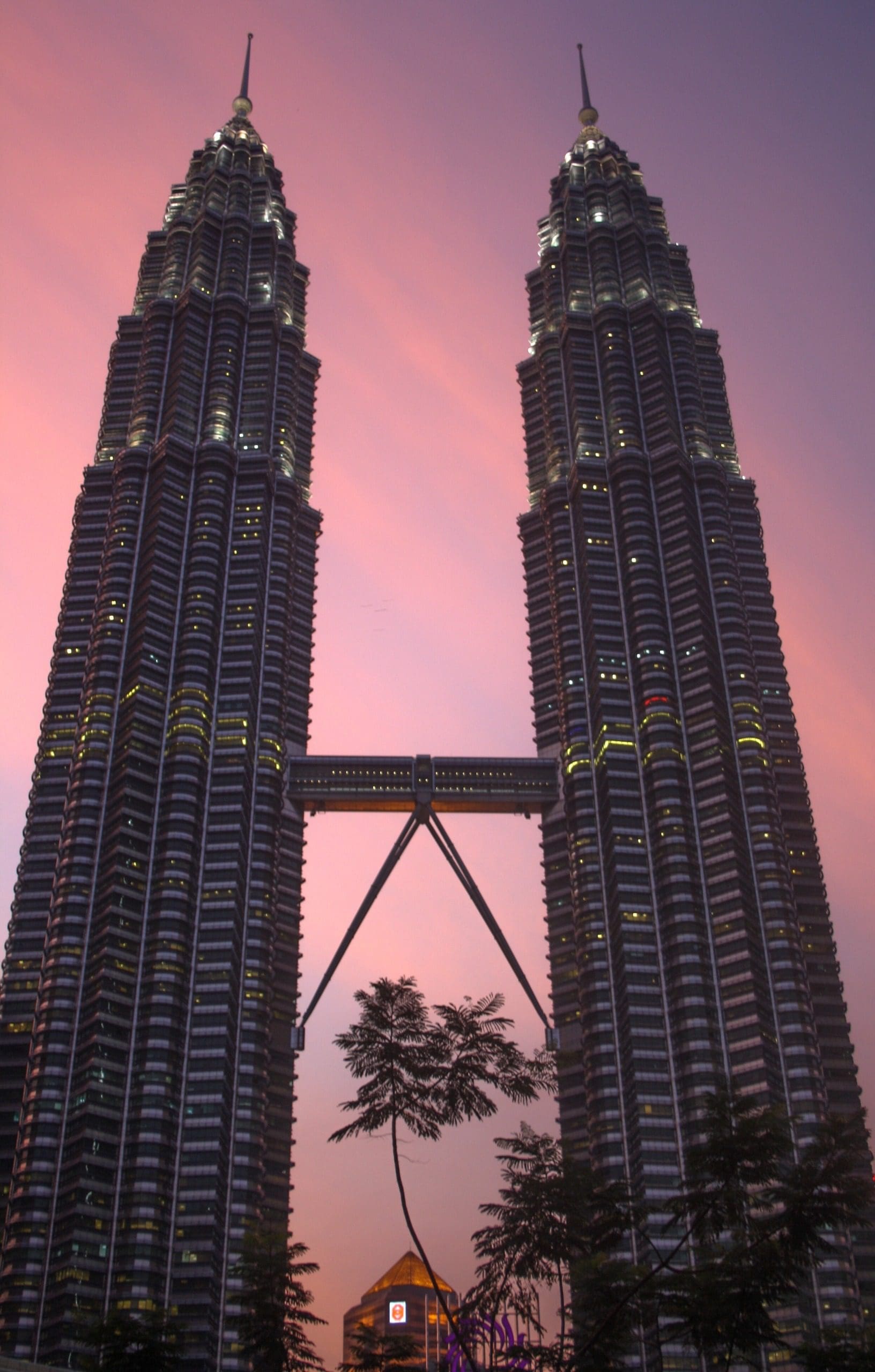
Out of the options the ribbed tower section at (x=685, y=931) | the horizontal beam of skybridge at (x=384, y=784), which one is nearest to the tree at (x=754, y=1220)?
the ribbed tower section at (x=685, y=931)

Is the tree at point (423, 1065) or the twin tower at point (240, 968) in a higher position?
the twin tower at point (240, 968)

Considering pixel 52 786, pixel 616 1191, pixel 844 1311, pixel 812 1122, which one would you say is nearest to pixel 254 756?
pixel 52 786

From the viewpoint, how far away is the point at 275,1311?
76.0 m

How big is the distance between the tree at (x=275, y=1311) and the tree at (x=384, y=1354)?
292cm

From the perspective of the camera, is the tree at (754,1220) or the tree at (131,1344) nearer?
the tree at (754,1220)

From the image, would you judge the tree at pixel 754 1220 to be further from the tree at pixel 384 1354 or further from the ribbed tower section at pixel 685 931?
the ribbed tower section at pixel 685 931

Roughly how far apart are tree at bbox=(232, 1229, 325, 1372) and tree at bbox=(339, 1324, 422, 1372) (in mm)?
2916

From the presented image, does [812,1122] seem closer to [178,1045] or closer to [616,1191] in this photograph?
[178,1045]

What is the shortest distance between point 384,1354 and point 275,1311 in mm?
6627

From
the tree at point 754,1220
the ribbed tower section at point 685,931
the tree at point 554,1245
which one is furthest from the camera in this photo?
the ribbed tower section at point 685,931

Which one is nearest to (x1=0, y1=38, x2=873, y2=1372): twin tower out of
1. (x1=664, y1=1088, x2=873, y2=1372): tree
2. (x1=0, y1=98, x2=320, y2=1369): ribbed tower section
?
(x1=0, y1=98, x2=320, y2=1369): ribbed tower section

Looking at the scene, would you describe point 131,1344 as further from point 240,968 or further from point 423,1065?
point 240,968

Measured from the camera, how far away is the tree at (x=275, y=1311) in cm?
7581

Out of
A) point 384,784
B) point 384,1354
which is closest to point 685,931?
point 384,784
